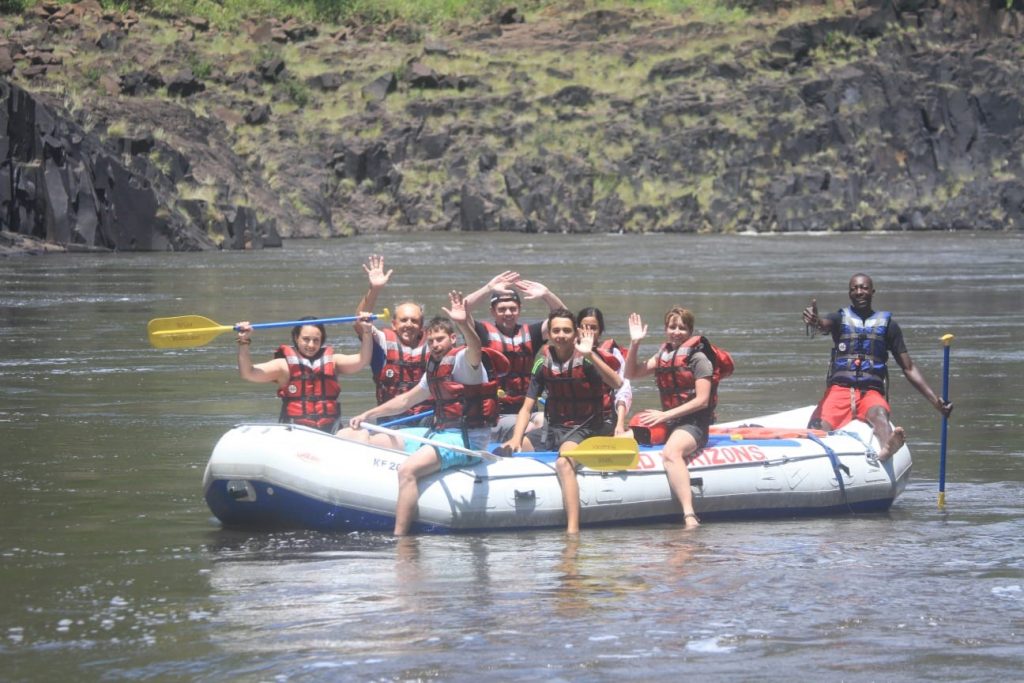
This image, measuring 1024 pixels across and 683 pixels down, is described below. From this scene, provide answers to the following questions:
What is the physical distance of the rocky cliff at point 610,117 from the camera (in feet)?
208

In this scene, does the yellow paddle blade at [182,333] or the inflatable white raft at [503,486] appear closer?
the inflatable white raft at [503,486]

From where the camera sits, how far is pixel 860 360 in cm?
1138

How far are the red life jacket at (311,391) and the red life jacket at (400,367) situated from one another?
0.40 metres

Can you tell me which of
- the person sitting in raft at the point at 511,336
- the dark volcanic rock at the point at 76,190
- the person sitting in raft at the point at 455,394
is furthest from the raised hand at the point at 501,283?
the dark volcanic rock at the point at 76,190

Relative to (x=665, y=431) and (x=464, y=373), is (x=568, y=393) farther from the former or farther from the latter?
(x=665, y=431)

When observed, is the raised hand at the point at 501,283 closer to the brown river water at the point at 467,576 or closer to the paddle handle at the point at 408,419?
the paddle handle at the point at 408,419

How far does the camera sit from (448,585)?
350 inches

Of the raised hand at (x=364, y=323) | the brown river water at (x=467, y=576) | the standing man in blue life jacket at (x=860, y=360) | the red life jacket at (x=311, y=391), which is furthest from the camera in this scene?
the standing man in blue life jacket at (x=860, y=360)

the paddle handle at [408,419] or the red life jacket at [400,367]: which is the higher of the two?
the red life jacket at [400,367]

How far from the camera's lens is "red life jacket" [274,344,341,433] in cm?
1054

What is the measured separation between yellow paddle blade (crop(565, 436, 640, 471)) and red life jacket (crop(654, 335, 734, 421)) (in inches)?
24.7

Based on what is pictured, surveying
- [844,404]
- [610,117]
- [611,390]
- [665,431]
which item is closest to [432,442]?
[611,390]

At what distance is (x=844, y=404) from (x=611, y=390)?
69.1 inches

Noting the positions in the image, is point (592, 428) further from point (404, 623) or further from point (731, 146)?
point (731, 146)
